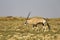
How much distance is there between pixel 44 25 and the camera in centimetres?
2005

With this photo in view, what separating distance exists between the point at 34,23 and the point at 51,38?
9.41 meters

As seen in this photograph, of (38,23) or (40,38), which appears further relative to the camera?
(38,23)

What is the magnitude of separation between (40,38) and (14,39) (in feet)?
5.74

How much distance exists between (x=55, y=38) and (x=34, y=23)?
30.6 ft

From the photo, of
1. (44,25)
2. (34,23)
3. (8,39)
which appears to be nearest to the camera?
(8,39)

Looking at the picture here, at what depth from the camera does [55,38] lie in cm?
1237

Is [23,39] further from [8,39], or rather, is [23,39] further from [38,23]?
[38,23]

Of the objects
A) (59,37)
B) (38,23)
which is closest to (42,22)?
(38,23)

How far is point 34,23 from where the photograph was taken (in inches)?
850

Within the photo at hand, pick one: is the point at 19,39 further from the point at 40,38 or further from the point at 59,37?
the point at 59,37

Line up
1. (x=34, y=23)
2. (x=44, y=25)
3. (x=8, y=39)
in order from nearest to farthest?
(x=8, y=39), (x=44, y=25), (x=34, y=23)

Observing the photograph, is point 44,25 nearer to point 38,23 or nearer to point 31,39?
point 38,23

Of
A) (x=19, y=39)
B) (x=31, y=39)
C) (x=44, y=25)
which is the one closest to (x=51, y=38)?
(x=31, y=39)

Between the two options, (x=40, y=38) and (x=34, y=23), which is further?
(x=34, y=23)
